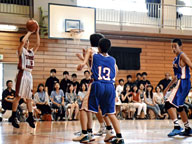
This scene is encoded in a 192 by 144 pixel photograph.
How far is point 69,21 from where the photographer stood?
591 inches

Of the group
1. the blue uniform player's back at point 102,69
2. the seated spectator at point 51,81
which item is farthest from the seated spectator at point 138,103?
the blue uniform player's back at point 102,69

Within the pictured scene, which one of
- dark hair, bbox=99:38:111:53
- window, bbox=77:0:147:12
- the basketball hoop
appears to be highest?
window, bbox=77:0:147:12

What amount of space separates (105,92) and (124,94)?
984 centimetres


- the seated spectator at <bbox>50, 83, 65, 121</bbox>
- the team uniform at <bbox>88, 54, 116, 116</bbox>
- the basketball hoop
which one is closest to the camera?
the team uniform at <bbox>88, 54, 116, 116</bbox>

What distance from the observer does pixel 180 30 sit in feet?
59.4

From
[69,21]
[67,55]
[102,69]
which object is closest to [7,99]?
[69,21]

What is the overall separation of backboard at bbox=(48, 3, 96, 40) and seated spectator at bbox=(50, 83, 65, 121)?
2414 mm

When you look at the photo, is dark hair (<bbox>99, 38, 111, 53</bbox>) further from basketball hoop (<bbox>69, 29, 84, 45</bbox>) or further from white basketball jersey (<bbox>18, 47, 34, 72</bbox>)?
basketball hoop (<bbox>69, 29, 84, 45</bbox>)

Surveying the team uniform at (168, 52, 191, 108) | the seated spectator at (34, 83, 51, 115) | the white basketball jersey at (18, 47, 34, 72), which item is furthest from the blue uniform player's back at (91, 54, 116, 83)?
the seated spectator at (34, 83, 51, 115)

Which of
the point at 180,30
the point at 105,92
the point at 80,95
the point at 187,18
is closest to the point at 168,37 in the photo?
the point at 180,30

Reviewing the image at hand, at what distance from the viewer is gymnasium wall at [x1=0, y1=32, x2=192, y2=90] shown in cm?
1556

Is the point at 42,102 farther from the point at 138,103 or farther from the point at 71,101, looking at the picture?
the point at 138,103

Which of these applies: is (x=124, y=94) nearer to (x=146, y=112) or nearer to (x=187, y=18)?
(x=146, y=112)

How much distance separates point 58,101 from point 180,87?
25.1 feet
